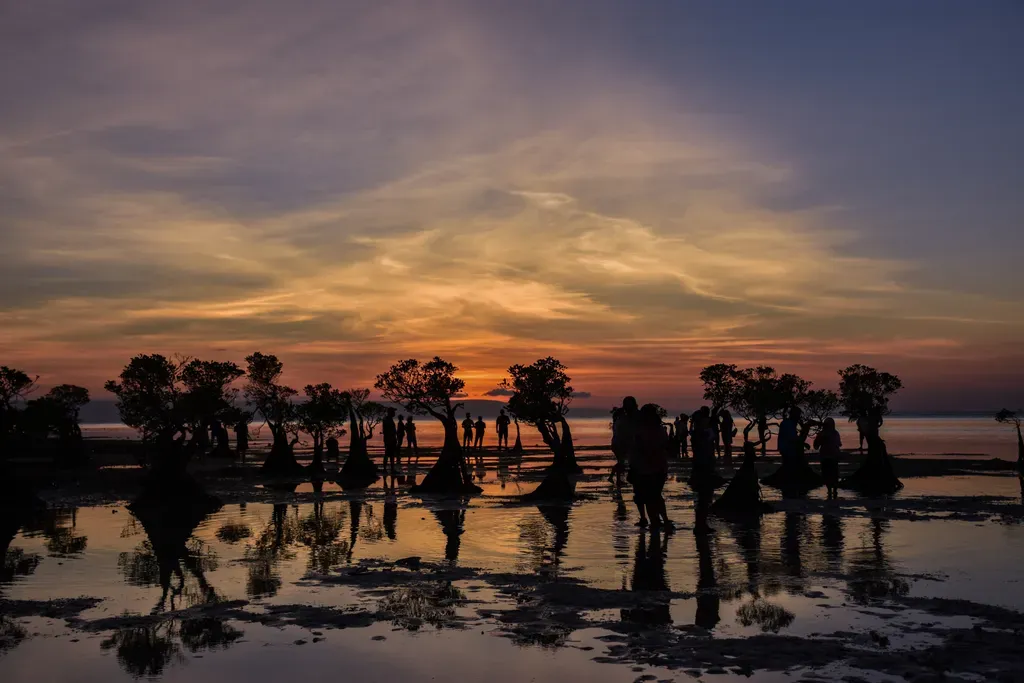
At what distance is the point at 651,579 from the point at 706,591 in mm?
1163

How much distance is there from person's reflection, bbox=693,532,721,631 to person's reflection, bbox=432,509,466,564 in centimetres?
421

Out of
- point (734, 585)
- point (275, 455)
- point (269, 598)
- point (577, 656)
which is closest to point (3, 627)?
point (269, 598)

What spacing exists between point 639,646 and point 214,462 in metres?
48.8

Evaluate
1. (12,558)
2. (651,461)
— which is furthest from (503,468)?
(12,558)

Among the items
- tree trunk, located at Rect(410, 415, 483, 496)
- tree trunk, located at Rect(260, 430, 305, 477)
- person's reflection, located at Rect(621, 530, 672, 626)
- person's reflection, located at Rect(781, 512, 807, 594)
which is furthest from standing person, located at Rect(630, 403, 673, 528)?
tree trunk, located at Rect(260, 430, 305, 477)

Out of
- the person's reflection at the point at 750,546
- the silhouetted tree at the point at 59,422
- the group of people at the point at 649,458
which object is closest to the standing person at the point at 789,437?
the person's reflection at the point at 750,546

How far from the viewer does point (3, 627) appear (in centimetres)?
1117

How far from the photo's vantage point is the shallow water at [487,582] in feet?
31.3

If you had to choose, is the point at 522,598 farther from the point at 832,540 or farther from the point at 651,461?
the point at 832,540

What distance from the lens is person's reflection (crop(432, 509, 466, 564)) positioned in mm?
16891

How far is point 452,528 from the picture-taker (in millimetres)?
20953

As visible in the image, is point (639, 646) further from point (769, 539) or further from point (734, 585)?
point (769, 539)

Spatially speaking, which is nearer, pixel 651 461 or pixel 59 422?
pixel 651 461

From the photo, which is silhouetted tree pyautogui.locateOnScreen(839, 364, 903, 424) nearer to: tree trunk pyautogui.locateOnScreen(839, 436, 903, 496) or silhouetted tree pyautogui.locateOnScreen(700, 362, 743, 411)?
silhouetted tree pyautogui.locateOnScreen(700, 362, 743, 411)
